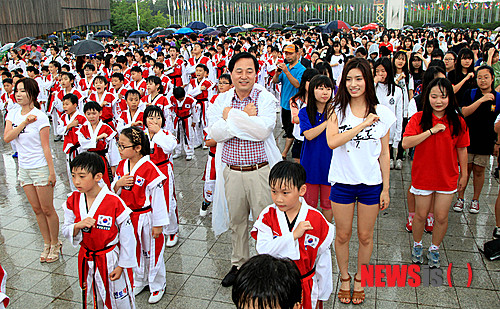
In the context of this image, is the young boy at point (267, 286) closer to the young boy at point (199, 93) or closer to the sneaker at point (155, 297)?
the sneaker at point (155, 297)

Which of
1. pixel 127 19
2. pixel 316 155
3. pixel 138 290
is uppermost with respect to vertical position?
pixel 127 19

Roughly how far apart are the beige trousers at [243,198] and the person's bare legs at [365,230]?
32.3 inches

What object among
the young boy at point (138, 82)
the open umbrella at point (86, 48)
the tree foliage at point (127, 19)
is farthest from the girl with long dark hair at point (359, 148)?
the tree foliage at point (127, 19)

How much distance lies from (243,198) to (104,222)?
→ 1.24m

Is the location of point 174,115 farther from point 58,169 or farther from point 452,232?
point 452,232

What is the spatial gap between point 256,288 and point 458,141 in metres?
3.21

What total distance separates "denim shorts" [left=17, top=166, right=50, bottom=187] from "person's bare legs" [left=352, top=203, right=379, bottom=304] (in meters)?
3.31

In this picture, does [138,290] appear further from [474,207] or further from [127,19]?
[127,19]

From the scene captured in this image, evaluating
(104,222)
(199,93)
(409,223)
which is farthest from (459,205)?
(199,93)

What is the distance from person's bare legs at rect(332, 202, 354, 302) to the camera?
3457 mm

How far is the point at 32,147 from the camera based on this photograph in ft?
14.6

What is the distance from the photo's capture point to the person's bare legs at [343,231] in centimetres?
346

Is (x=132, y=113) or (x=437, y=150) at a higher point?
(x=132, y=113)

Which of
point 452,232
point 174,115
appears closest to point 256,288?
point 452,232
